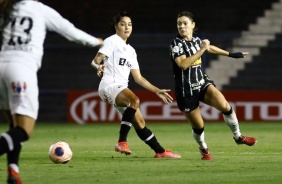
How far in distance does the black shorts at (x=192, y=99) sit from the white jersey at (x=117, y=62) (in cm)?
96

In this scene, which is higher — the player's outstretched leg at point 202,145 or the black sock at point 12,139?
the black sock at point 12,139

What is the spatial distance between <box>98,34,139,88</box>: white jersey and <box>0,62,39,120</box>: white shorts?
3.79 metres

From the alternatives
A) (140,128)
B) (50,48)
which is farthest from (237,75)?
(140,128)

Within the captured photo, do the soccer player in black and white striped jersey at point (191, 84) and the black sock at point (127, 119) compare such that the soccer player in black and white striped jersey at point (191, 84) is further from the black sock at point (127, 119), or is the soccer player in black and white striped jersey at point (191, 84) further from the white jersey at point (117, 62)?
the white jersey at point (117, 62)

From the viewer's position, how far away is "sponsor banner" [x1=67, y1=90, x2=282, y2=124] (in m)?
19.7

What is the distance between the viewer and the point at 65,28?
7500 mm

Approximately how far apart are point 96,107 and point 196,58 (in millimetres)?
10401

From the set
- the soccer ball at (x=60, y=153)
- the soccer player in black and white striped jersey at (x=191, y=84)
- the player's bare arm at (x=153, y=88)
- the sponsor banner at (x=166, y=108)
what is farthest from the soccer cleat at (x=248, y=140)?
the sponsor banner at (x=166, y=108)

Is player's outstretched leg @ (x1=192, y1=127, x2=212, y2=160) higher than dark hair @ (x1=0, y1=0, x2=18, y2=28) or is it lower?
lower

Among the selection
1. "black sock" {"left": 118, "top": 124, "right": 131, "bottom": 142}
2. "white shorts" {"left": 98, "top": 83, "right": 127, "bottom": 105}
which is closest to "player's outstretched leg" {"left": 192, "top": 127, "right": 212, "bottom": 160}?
"black sock" {"left": 118, "top": 124, "right": 131, "bottom": 142}

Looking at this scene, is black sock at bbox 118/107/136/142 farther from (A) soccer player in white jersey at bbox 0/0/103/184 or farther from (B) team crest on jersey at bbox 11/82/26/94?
(B) team crest on jersey at bbox 11/82/26/94

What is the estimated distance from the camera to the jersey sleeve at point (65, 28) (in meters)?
7.49

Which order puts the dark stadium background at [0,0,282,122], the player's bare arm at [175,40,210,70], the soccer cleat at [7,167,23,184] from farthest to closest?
the dark stadium background at [0,0,282,122]
the player's bare arm at [175,40,210,70]
the soccer cleat at [7,167,23,184]

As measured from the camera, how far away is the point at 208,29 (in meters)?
Result: 24.0
